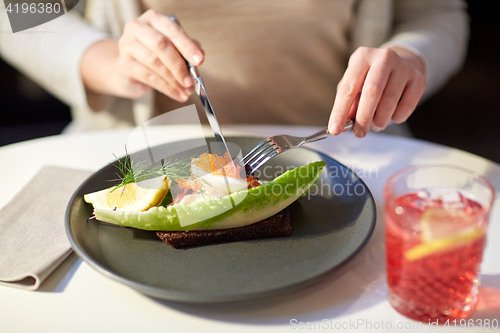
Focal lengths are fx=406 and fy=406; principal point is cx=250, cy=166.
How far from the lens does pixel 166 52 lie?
3.85 ft

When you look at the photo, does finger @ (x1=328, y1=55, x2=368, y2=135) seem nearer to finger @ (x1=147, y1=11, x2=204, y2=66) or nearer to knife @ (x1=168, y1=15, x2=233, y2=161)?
knife @ (x1=168, y1=15, x2=233, y2=161)

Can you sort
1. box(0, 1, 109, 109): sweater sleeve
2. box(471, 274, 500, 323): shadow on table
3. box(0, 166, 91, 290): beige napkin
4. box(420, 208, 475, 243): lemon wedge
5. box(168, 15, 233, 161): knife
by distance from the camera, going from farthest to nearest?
box(0, 1, 109, 109): sweater sleeve < box(168, 15, 233, 161): knife < box(0, 166, 91, 290): beige napkin < box(471, 274, 500, 323): shadow on table < box(420, 208, 475, 243): lemon wedge

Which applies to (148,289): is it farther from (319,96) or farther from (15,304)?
(319,96)

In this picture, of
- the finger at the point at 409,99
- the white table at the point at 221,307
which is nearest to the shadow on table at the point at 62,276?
the white table at the point at 221,307

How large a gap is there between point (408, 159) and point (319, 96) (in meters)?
0.72

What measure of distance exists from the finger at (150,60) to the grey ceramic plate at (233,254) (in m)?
0.42

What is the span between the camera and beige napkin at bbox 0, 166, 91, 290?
768mm

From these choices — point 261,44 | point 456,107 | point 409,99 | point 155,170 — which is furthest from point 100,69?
point 456,107

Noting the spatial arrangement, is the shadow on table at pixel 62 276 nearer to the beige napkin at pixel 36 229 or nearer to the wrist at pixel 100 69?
the beige napkin at pixel 36 229

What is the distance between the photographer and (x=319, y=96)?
185cm

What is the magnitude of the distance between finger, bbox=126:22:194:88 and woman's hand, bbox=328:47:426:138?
46 cm

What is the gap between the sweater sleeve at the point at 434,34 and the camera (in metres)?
1.47

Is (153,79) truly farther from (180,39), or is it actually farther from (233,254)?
(233,254)

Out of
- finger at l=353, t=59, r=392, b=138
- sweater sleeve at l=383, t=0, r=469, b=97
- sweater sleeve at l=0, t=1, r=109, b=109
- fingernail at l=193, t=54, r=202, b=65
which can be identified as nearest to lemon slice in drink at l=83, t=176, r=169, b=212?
fingernail at l=193, t=54, r=202, b=65
